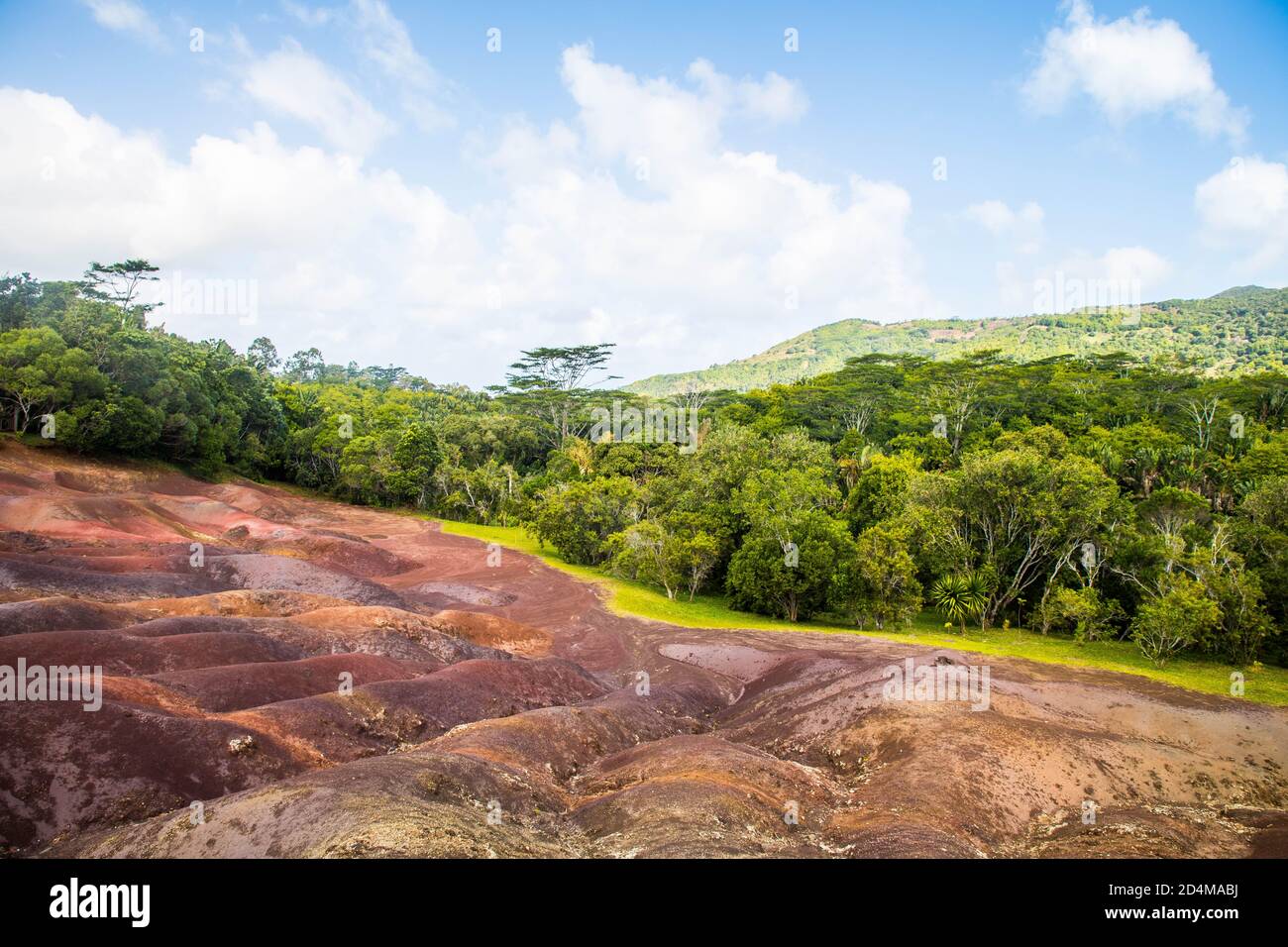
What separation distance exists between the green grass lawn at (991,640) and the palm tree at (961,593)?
1.22 meters

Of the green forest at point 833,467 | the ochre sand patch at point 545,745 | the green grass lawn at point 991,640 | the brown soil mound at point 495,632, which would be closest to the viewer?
the ochre sand patch at point 545,745

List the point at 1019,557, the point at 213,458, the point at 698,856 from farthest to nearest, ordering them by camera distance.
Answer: the point at 213,458, the point at 1019,557, the point at 698,856

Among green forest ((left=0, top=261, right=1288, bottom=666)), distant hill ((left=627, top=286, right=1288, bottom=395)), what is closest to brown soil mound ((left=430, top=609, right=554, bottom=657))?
green forest ((left=0, top=261, right=1288, bottom=666))

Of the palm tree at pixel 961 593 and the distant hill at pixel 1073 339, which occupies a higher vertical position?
the distant hill at pixel 1073 339

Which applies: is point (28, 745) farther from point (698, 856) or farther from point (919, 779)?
point (919, 779)

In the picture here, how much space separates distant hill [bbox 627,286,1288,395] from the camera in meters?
90.7

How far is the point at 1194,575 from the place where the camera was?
29.2m

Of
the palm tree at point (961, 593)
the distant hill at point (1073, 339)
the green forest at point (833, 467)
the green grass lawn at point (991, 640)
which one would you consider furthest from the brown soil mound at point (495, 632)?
the distant hill at point (1073, 339)

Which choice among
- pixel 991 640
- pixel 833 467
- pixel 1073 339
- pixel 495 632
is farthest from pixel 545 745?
pixel 1073 339

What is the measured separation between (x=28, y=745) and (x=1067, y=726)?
2170 cm

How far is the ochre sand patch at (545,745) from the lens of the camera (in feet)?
36.9

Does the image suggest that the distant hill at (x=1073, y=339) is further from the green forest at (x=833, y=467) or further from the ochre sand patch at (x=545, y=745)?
the ochre sand patch at (x=545, y=745)

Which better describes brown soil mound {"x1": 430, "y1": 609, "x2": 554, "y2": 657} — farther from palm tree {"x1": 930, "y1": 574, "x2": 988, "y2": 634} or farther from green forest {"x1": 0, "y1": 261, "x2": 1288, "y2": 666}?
palm tree {"x1": 930, "y1": 574, "x2": 988, "y2": 634}
